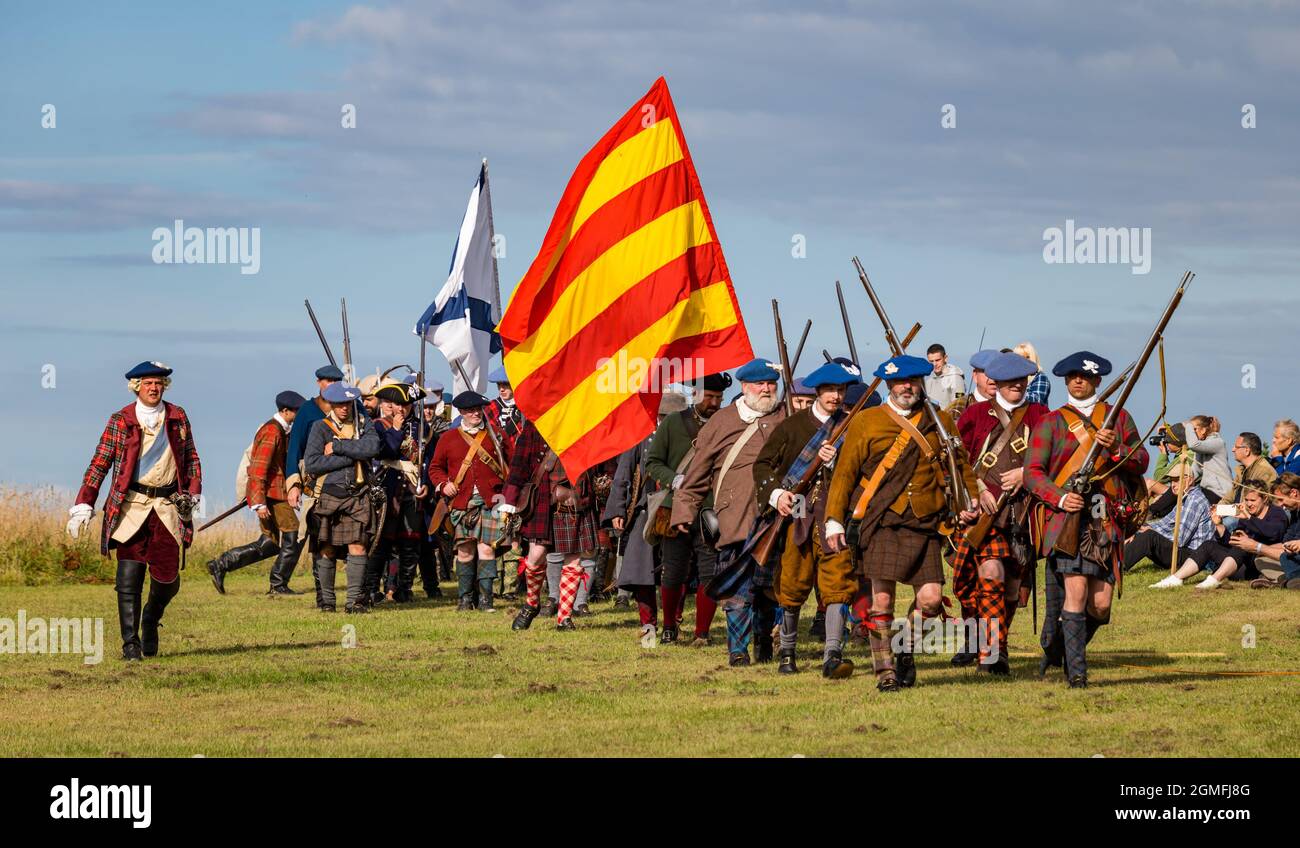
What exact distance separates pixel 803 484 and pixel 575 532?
15.1ft

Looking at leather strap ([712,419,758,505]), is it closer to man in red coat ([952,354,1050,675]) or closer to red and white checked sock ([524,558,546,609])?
man in red coat ([952,354,1050,675])

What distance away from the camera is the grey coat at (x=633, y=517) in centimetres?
1541

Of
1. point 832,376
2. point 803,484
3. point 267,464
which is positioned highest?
point 832,376

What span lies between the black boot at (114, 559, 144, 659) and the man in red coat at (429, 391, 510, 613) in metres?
4.65

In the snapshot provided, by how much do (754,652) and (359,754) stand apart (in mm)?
4814

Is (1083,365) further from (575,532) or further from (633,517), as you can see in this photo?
(575,532)

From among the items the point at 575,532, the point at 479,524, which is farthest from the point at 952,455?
the point at 479,524

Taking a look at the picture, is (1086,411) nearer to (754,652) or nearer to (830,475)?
(830,475)

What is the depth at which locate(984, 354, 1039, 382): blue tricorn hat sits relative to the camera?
1317cm

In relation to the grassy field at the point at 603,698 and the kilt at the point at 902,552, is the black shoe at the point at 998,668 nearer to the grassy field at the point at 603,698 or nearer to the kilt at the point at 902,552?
the grassy field at the point at 603,698

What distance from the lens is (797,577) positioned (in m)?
13.0

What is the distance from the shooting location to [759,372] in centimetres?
1394

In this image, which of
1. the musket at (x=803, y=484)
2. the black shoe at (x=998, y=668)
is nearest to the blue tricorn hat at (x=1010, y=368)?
the musket at (x=803, y=484)

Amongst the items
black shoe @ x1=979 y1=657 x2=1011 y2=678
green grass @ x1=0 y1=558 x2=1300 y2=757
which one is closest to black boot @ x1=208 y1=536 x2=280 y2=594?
green grass @ x1=0 y1=558 x2=1300 y2=757
